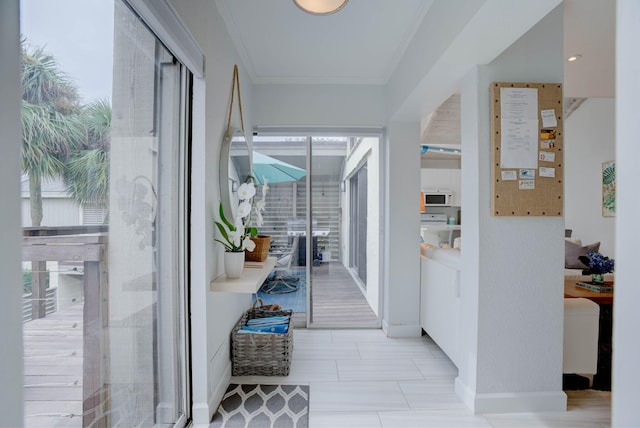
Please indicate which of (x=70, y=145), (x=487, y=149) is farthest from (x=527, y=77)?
(x=70, y=145)

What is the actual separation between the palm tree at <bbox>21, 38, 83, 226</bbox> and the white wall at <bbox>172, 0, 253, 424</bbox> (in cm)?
84

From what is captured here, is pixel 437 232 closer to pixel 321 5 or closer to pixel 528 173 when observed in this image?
pixel 528 173

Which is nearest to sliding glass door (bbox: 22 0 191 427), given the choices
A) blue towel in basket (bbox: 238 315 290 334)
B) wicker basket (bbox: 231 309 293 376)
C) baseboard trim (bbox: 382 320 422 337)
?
wicker basket (bbox: 231 309 293 376)

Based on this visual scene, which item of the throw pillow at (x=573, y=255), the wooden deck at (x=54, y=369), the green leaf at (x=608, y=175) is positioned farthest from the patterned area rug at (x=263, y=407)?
the green leaf at (x=608, y=175)

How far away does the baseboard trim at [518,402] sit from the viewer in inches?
77.7

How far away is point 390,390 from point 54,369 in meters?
1.95

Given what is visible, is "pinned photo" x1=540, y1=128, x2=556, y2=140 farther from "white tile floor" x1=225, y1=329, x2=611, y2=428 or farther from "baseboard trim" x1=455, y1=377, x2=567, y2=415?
"white tile floor" x1=225, y1=329, x2=611, y2=428

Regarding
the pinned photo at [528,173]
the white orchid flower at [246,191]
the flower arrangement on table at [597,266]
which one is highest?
the pinned photo at [528,173]

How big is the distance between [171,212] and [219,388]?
122cm

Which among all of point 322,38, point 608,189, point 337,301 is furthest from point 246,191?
point 608,189

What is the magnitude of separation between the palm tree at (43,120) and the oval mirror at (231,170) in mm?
1159

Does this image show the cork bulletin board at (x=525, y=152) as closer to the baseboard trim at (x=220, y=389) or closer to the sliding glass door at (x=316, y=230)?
the sliding glass door at (x=316, y=230)

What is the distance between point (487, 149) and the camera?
1931 mm

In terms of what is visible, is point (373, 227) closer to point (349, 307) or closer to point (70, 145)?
point (349, 307)
